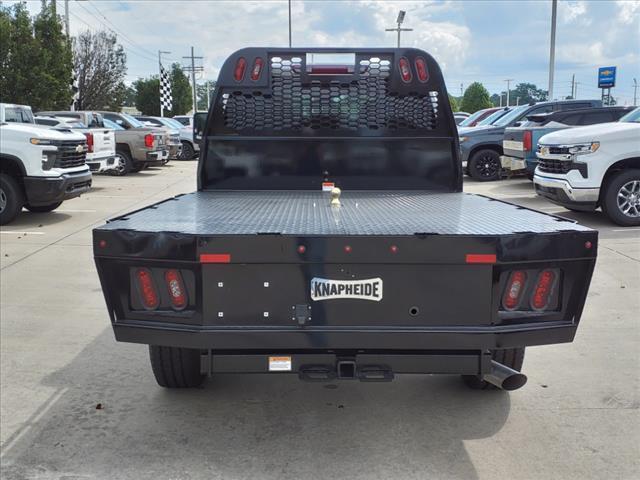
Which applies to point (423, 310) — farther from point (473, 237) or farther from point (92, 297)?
point (92, 297)

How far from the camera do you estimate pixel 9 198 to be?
1040 cm

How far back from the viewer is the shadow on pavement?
10.9ft

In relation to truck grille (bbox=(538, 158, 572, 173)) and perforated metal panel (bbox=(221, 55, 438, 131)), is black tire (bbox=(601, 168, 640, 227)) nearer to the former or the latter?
truck grille (bbox=(538, 158, 572, 173))

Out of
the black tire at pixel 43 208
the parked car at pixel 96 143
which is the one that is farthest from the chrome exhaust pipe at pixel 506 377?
the parked car at pixel 96 143

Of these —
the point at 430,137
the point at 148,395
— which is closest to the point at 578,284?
the point at 430,137

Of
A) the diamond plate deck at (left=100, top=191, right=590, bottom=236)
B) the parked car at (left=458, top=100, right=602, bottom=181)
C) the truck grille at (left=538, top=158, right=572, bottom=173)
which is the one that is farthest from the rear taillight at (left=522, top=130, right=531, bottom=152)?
the diamond plate deck at (left=100, top=191, right=590, bottom=236)

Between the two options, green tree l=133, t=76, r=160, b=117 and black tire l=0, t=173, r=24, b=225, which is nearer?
black tire l=0, t=173, r=24, b=225

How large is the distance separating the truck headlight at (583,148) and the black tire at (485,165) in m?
7.53

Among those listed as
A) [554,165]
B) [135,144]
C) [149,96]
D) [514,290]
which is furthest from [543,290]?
[149,96]

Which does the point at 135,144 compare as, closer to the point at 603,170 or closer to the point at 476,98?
the point at 603,170

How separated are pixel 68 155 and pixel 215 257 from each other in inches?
346

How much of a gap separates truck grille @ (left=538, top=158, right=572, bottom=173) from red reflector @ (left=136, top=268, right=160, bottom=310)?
8.13 m

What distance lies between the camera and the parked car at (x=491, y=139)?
54.9ft

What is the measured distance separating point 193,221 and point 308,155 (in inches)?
63.1
